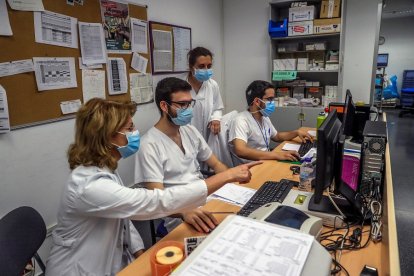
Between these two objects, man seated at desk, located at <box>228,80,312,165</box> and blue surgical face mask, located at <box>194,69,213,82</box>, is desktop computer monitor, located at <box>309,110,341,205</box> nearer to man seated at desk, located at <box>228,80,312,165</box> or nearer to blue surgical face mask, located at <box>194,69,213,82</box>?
man seated at desk, located at <box>228,80,312,165</box>

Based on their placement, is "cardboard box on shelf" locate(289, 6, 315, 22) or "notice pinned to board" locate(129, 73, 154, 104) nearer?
"notice pinned to board" locate(129, 73, 154, 104)

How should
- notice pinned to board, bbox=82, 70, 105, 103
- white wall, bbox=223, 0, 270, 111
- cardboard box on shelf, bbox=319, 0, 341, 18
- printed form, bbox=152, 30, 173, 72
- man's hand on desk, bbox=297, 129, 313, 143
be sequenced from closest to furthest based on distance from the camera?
notice pinned to board, bbox=82, 70, 105, 103 → man's hand on desk, bbox=297, 129, 313, 143 → printed form, bbox=152, 30, 173, 72 → cardboard box on shelf, bbox=319, 0, 341, 18 → white wall, bbox=223, 0, 270, 111

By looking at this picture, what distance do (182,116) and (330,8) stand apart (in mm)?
2591

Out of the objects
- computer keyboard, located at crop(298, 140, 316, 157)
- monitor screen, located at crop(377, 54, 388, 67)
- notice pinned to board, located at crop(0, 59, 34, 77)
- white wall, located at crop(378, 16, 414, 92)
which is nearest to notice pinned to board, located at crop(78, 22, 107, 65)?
notice pinned to board, located at crop(0, 59, 34, 77)

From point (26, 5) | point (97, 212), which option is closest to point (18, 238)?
point (97, 212)

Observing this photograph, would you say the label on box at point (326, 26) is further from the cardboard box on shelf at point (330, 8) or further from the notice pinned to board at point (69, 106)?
the notice pinned to board at point (69, 106)

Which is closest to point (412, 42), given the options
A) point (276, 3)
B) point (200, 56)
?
point (276, 3)

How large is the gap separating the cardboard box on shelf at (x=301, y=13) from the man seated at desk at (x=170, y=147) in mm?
2343

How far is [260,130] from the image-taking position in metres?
2.45

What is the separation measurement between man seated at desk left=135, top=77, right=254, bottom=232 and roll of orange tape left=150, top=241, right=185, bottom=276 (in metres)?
0.67

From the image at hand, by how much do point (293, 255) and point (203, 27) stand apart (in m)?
3.43

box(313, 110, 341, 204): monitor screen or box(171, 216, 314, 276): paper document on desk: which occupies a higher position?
box(313, 110, 341, 204): monitor screen

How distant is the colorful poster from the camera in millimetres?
2352

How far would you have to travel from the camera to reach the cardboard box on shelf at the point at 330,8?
3324mm
